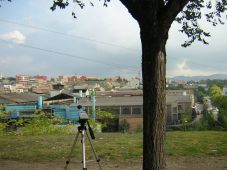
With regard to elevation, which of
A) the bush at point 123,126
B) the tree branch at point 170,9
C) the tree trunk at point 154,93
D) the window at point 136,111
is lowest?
the bush at point 123,126

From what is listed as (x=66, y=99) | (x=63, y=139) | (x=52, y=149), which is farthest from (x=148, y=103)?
(x=66, y=99)

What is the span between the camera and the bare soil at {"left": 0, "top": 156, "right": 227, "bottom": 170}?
7750 mm

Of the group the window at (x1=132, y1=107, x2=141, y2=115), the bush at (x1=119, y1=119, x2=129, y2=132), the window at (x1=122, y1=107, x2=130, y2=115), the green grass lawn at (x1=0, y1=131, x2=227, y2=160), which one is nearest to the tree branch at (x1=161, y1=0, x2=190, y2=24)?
the green grass lawn at (x1=0, y1=131, x2=227, y2=160)

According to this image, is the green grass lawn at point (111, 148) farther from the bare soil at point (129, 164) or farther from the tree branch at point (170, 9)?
the tree branch at point (170, 9)

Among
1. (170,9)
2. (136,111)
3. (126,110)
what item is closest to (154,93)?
(170,9)

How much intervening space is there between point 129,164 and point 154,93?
10.1 feet

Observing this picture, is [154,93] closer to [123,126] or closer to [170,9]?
[170,9]

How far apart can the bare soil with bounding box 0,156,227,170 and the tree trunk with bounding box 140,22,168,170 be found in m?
2.32

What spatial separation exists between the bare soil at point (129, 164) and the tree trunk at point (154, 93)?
2323 mm

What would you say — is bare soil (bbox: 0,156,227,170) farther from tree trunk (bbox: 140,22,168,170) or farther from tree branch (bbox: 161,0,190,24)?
tree branch (bbox: 161,0,190,24)

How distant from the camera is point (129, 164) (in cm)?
815

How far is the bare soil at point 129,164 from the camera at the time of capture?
25.4 ft

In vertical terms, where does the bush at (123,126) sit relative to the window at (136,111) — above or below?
below

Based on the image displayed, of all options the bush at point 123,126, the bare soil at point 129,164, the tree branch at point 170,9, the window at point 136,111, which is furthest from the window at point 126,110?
the tree branch at point 170,9
